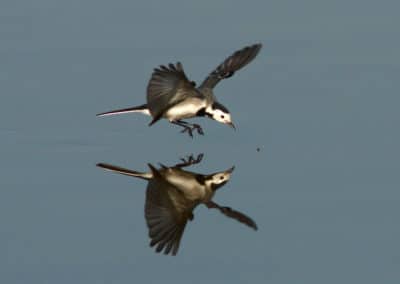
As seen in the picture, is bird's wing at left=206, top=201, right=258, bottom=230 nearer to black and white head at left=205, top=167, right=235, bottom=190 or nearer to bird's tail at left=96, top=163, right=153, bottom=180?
black and white head at left=205, top=167, right=235, bottom=190

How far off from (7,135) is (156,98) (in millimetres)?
1134

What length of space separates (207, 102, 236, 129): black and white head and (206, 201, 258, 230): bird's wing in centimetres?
171

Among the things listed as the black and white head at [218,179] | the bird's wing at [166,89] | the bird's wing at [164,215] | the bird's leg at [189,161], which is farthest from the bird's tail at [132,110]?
the black and white head at [218,179]

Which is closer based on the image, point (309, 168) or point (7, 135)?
point (309, 168)

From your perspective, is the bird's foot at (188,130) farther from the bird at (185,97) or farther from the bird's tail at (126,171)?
the bird's tail at (126,171)

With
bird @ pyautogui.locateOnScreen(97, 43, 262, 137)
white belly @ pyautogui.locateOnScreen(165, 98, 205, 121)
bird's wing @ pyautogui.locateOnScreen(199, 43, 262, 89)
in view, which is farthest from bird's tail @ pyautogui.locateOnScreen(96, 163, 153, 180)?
bird's wing @ pyautogui.locateOnScreen(199, 43, 262, 89)

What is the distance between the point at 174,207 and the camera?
8.39 metres

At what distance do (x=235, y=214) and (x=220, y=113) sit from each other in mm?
2015

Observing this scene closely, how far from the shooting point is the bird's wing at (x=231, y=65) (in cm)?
1073

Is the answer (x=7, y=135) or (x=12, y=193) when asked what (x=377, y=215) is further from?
(x=7, y=135)

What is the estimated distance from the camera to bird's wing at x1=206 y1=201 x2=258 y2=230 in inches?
315

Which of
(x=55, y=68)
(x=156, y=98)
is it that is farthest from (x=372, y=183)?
(x=55, y=68)

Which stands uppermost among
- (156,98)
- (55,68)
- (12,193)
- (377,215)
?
(55,68)

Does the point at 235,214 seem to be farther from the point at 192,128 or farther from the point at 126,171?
the point at 192,128
